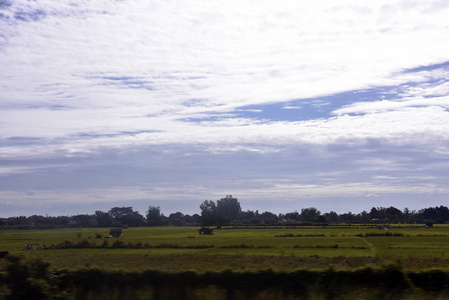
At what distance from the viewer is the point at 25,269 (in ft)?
52.3

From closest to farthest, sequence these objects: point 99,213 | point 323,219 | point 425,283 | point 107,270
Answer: point 425,283
point 107,270
point 323,219
point 99,213

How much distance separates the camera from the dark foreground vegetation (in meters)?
14.1

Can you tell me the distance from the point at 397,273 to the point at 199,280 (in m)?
6.08

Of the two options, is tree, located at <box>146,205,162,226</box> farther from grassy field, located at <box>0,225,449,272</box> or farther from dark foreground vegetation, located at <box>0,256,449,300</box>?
dark foreground vegetation, located at <box>0,256,449,300</box>

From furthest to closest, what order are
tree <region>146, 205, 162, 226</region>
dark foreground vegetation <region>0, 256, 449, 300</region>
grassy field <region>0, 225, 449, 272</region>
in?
tree <region>146, 205, 162, 226</region>
grassy field <region>0, 225, 449, 272</region>
dark foreground vegetation <region>0, 256, 449, 300</region>

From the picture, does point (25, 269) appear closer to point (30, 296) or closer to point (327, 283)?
point (30, 296)

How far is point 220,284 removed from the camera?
15.3 meters

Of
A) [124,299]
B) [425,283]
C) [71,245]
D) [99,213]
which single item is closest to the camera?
[425,283]

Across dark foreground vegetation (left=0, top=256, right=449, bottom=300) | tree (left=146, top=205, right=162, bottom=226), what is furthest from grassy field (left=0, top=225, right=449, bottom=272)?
tree (left=146, top=205, right=162, bottom=226)

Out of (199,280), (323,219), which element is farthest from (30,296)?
(323,219)

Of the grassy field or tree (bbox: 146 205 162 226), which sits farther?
tree (bbox: 146 205 162 226)

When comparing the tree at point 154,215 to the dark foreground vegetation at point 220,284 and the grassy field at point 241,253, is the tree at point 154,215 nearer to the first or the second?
the grassy field at point 241,253

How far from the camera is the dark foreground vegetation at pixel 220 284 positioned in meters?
14.1

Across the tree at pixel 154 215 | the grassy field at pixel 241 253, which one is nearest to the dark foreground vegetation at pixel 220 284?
the grassy field at pixel 241 253
